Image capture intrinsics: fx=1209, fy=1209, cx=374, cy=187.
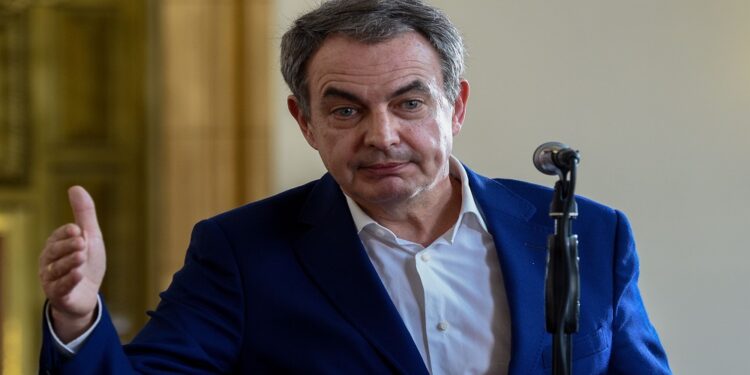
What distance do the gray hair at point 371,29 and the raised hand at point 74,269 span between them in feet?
1.85

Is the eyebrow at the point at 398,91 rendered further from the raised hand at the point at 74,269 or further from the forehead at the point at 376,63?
the raised hand at the point at 74,269

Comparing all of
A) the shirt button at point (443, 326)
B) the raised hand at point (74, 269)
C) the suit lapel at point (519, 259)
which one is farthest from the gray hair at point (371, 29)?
the raised hand at point (74, 269)

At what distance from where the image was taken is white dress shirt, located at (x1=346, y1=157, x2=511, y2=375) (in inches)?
81.7

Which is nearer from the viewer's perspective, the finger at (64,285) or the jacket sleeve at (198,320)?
the finger at (64,285)

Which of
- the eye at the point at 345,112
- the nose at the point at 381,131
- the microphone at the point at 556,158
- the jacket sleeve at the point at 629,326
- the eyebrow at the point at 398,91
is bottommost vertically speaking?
the jacket sleeve at the point at 629,326

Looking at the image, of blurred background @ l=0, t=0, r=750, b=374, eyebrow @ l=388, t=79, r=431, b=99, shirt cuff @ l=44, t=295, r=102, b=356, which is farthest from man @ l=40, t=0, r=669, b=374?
blurred background @ l=0, t=0, r=750, b=374

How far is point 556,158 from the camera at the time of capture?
5.59 feet

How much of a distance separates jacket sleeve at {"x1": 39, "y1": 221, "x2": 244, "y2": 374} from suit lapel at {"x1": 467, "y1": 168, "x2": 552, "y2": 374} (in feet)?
1.53

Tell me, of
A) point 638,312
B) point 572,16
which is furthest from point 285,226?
point 572,16

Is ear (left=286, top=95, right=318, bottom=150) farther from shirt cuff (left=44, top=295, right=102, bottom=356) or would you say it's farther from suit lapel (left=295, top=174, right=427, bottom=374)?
shirt cuff (left=44, top=295, right=102, bottom=356)

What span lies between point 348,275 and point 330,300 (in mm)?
54

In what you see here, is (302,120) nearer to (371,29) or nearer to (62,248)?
(371,29)

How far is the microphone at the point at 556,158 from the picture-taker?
5.55 feet

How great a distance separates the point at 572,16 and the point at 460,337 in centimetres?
220
